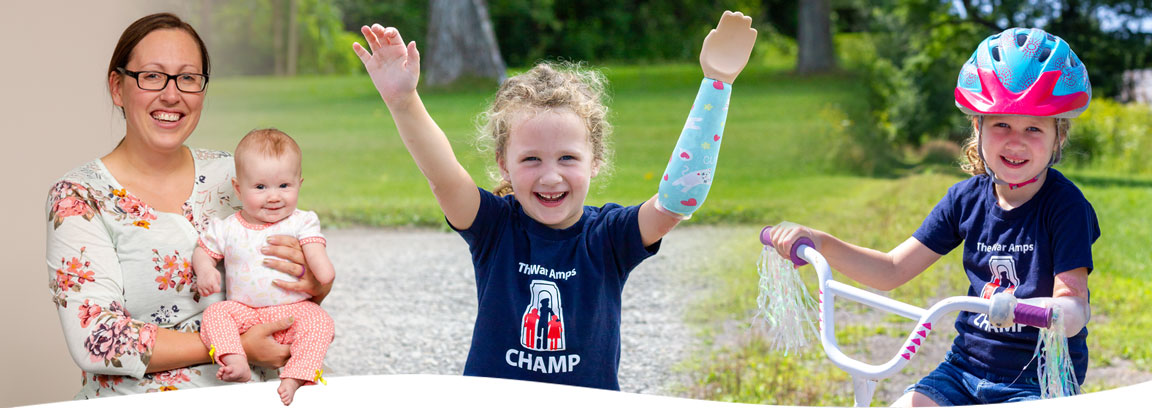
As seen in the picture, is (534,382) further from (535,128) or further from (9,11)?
(9,11)

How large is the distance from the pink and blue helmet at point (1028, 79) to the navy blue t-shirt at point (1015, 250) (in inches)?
8.1

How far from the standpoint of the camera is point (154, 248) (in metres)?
2.88

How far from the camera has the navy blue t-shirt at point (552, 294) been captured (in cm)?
261

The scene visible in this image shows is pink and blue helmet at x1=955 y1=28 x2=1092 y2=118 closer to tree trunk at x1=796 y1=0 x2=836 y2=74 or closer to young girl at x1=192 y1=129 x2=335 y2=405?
young girl at x1=192 y1=129 x2=335 y2=405

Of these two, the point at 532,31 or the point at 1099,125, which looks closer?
the point at 1099,125

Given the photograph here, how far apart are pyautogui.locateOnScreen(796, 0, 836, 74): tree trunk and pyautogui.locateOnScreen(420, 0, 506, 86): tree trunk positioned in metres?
4.24

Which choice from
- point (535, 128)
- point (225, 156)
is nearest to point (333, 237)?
point (225, 156)

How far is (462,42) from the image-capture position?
14.7 metres

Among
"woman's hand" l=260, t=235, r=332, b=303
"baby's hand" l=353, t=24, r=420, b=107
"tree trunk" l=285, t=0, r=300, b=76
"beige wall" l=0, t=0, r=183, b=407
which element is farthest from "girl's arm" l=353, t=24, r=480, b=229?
"tree trunk" l=285, t=0, r=300, b=76

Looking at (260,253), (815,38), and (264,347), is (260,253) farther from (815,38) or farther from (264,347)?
(815,38)

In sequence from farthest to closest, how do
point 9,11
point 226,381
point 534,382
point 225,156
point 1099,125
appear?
point 1099,125, point 9,11, point 225,156, point 226,381, point 534,382

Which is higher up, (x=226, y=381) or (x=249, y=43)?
(x=249, y=43)

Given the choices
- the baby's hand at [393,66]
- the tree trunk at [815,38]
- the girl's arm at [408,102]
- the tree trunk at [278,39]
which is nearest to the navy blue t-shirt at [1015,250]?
the girl's arm at [408,102]

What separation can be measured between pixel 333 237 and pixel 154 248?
678 cm
